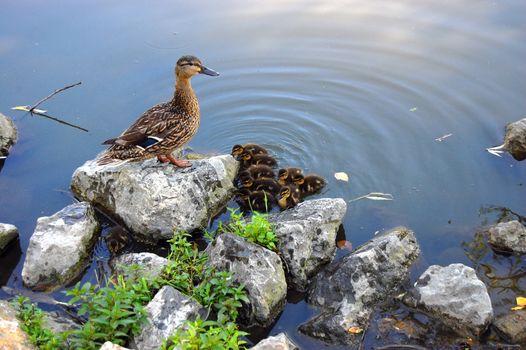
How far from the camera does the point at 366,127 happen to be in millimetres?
5980

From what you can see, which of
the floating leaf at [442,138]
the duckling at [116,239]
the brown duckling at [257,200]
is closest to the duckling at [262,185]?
the brown duckling at [257,200]

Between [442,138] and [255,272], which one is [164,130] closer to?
[255,272]

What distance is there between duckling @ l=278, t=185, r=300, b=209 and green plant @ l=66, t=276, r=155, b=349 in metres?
1.63

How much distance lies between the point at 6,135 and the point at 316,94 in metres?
3.33

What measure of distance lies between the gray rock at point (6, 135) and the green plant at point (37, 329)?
259cm

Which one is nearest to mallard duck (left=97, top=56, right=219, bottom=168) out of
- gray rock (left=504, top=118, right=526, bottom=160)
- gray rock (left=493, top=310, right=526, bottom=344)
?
gray rock (left=493, top=310, right=526, bottom=344)

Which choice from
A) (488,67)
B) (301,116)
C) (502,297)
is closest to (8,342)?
(502,297)

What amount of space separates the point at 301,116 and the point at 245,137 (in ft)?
2.21

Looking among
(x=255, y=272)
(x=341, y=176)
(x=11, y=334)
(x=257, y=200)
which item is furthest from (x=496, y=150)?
(x=11, y=334)

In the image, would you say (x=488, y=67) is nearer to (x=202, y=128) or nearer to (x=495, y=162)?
(x=495, y=162)

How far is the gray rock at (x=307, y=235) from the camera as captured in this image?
4148mm

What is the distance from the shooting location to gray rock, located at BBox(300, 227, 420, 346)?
12.5 feet

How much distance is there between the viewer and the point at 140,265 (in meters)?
4.06

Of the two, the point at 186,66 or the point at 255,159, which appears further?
the point at 255,159
